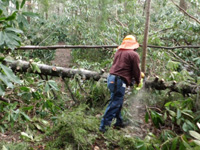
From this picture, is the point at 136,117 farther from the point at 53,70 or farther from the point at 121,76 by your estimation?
the point at 53,70

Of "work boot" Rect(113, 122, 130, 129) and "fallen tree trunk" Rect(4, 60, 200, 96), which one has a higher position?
"fallen tree trunk" Rect(4, 60, 200, 96)

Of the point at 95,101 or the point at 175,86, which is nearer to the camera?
the point at 175,86

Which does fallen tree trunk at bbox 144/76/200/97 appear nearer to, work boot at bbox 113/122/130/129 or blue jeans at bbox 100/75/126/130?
blue jeans at bbox 100/75/126/130

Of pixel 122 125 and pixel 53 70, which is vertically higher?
pixel 53 70

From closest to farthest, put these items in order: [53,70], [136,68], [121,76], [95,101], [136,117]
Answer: [136,68], [121,76], [136,117], [53,70], [95,101]

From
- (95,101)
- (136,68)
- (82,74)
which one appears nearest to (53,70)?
(82,74)

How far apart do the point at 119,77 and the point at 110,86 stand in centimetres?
23

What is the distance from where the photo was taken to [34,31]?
24.8 feet

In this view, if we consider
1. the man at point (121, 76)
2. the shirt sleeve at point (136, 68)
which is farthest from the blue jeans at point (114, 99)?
the shirt sleeve at point (136, 68)

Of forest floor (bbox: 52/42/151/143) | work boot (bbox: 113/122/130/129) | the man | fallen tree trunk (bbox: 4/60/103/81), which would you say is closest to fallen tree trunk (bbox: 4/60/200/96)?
fallen tree trunk (bbox: 4/60/103/81)

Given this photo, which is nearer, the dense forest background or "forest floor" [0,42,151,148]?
the dense forest background

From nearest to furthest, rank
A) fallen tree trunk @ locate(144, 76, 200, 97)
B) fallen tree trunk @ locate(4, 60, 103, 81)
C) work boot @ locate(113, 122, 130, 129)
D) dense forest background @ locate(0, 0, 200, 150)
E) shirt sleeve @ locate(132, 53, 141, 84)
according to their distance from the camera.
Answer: dense forest background @ locate(0, 0, 200, 150) → shirt sleeve @ locate(132, 53, 141, 84) → fallen tree trunk @ locate(144, 76, 200, 97) → work boot @ locate(113, 122, 130, 129) → fallen tree trunk @ locate(4, 60, 103, 81)

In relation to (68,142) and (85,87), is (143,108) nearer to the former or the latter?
(85,87)

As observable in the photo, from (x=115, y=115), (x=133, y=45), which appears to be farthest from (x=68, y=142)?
(x=133, y=45)
